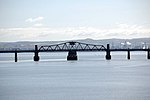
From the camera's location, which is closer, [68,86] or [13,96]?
[13,96]

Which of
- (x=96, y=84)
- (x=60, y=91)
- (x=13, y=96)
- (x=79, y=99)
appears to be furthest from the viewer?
(x=96, y=84)

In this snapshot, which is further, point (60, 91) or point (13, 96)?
point (60, 91)

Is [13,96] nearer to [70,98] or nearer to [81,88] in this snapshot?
[70,98]

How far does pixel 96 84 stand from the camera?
83250mm

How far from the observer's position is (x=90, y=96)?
6625cm

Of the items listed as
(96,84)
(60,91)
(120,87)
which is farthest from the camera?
(96,84)

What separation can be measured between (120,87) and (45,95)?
1489 centimetres

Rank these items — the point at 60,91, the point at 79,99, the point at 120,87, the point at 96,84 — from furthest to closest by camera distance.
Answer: the point at 96,84, the point at 120,87, the point at 60,91, the point at 79,99

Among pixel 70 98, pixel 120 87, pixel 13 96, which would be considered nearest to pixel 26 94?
pixel 13 96

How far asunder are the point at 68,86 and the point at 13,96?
1516 centimetres

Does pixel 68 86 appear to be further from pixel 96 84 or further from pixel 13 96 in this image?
pixel 13 96

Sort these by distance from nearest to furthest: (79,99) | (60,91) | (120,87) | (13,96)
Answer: (79,99) < (13,96) < (60,91) < (120,87)

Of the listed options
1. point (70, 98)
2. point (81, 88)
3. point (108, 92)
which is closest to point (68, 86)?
point (81, 88)

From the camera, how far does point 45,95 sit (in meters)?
67.7
